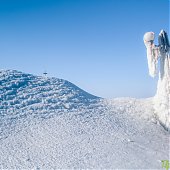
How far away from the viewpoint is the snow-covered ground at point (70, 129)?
7074 millimetres

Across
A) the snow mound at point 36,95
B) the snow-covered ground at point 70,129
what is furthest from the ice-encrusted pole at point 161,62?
the snow mound at point 36,95

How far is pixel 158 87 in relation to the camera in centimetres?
1132

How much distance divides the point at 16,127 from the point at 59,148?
200 centimetres

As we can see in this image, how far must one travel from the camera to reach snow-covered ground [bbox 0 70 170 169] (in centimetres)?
707

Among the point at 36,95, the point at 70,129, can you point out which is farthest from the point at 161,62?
the point at 36,95

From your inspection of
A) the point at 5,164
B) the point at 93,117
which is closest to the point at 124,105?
the point at 93,117

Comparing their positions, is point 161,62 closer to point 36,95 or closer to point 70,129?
point 70,129

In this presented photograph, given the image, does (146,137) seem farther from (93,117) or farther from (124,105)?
(124,105)

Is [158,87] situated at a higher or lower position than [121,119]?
higher

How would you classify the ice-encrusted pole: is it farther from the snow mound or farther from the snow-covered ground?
the snow mound

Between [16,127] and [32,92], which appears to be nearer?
[16,127]

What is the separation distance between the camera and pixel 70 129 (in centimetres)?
900

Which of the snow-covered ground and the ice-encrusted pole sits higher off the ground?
the ice-encrusted pole

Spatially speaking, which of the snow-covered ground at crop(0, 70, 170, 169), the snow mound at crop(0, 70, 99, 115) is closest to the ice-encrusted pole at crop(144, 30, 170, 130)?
the snow-covered ground at crop(0, 70, 170, 169)
